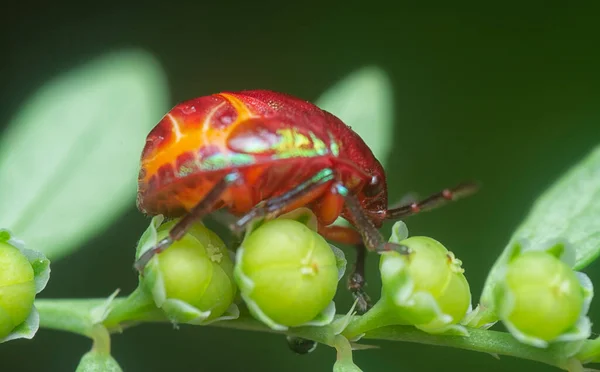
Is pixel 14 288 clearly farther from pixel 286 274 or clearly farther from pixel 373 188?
pixel 373 188

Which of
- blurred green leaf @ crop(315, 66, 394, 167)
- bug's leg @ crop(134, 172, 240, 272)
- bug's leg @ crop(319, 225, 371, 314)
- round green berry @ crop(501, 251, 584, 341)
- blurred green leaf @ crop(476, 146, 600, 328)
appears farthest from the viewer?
blurred green leaf @ crop(315, 66, 394, 167)

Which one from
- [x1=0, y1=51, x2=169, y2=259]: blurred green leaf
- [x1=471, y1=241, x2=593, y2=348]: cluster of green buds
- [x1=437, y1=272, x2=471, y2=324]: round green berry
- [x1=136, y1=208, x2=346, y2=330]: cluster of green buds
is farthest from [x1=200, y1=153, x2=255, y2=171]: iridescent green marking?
[x1=0, y1=51, x2=169, y2=259]: blurred green leaf

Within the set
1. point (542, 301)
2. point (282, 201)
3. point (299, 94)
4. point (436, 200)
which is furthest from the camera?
point (299, 94)

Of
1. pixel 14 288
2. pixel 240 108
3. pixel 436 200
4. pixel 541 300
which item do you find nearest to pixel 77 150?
pixel 240 108

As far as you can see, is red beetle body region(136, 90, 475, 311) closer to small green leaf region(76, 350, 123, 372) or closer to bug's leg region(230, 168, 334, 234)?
bug's leg region(230, 168, 334, 234)

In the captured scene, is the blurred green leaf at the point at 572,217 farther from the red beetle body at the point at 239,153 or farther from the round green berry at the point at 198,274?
the round green berry at the point at 198,274
